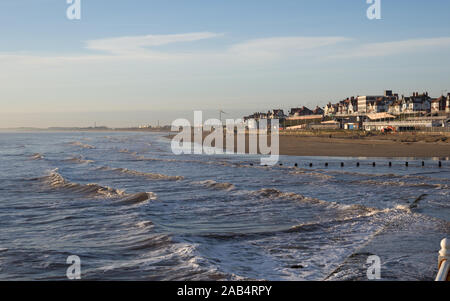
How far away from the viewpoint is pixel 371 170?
33844mm

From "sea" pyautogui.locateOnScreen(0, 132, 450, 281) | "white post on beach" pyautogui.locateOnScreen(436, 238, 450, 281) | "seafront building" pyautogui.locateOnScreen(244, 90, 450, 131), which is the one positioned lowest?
"sea" pyautogui.locateOnScreen(0, 132, 450, 281)

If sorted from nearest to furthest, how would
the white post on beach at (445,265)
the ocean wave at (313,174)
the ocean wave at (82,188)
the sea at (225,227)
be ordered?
the white post on beach at (445,265), the sea at (225,227), the ocean wave at (82,188), the ocean wave at (313,174)

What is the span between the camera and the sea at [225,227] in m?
10.8

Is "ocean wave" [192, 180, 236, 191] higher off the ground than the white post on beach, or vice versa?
the white post on beach

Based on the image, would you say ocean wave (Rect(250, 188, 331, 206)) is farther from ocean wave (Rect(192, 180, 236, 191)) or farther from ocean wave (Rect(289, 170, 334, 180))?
ocean wave (Rect(289, 170, 334, 180))

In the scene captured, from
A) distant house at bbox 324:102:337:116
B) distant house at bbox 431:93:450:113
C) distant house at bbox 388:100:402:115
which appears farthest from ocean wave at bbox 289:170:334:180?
distant house at bbox 324:102:337:116

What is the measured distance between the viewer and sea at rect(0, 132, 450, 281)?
424 inches

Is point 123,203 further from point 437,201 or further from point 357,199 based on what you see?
point 437,201

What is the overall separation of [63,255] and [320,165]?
29765 mm

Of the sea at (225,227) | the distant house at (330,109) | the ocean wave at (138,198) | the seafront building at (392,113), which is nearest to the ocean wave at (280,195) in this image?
the sea at (225,227)

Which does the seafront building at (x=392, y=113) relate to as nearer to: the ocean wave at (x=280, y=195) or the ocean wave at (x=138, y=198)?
the ocean wave at (x=280, y=195)

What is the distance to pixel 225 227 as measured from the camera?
15398 millimetres

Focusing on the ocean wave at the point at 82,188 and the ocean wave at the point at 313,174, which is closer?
the ocean wave at the point at 82,188

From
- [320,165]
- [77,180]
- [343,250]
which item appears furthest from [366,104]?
[343,250]
